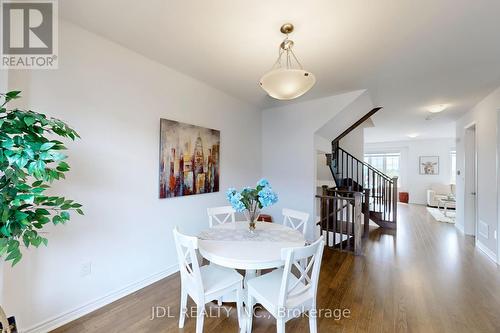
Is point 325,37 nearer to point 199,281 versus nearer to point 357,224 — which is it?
point 199,281

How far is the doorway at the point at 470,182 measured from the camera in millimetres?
4527

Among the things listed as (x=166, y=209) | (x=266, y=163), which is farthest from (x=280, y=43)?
(x=266, y=163)

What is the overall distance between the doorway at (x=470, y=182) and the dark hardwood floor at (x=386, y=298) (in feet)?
3.89

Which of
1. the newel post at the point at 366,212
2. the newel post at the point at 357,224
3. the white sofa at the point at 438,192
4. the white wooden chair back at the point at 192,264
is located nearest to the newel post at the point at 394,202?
the newel post at the point at 366,212

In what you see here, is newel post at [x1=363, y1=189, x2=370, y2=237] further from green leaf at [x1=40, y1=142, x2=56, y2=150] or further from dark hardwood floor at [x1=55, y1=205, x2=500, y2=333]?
green leaf at [x1=40, y1=142, x2=56, y2=150]

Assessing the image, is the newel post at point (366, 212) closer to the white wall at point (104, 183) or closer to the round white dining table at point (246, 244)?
the round white dining table at point (246, 244)

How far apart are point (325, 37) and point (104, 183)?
253 centimetres

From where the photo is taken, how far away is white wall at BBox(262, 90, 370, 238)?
3840 millimetres

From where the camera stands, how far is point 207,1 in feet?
5.55

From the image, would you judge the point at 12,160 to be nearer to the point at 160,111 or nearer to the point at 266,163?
the point at 160,111

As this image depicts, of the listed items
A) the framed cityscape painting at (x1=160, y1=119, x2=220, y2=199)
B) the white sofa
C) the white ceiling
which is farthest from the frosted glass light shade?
the white sofa

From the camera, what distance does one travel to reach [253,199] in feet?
6.88

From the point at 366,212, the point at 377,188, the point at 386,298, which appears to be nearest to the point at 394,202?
the point at 377,188

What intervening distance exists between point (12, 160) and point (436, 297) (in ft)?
11.6
